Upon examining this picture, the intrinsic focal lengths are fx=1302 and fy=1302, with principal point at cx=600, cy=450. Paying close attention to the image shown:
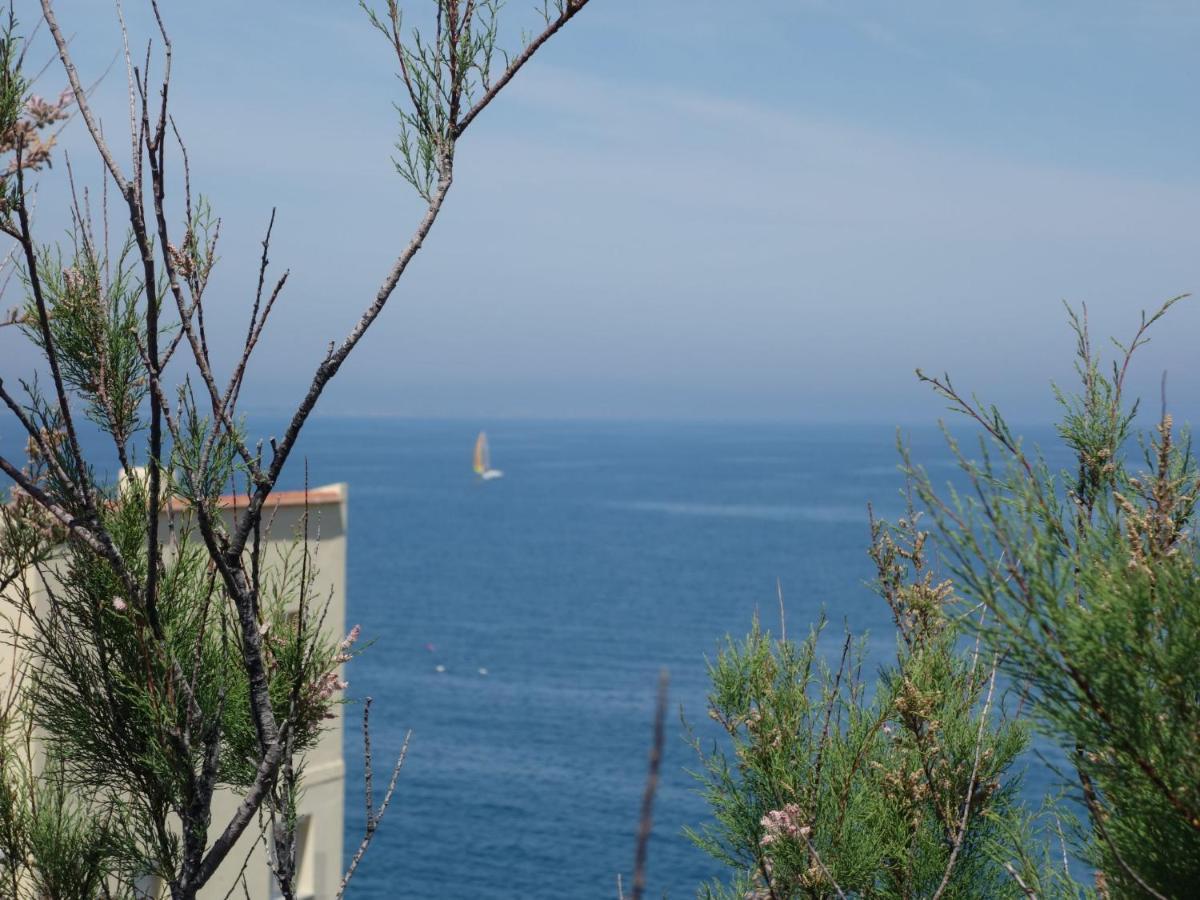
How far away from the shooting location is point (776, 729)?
5.39m

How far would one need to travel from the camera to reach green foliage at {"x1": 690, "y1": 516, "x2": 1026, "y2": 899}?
507 cm

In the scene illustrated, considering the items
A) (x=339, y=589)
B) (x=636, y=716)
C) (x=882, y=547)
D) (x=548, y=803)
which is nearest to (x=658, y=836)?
(x=548, y=803)

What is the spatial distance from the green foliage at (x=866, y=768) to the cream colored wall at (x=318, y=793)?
7302mm

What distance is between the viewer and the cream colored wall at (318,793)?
45.4 ft

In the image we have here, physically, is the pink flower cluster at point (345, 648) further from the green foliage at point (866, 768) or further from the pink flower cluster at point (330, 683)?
the green foliage at point (866, 768)

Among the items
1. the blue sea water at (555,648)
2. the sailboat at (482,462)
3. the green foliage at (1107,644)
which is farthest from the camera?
the sailboat at (482,462)

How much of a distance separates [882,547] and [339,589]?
32.8 ft

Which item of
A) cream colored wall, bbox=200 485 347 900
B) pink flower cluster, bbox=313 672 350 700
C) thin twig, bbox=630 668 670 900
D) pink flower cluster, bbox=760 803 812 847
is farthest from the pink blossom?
cream colored wall, bbox=200 485 347 900

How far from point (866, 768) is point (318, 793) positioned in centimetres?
1226

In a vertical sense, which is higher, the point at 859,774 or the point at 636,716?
the point at 859,774

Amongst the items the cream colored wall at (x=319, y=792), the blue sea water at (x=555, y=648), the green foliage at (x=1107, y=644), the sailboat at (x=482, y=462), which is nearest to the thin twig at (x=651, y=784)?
the green foliage at (x=1107, y=644)

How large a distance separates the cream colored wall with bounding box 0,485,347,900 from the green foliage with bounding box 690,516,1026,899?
Result: 7302 millimetres

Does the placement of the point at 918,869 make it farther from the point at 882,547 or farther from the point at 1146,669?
the point at 1146,669

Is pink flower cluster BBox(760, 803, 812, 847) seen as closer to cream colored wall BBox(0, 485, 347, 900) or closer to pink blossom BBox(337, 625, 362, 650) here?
pink blossom BBox(337, 625, 362, 650)
